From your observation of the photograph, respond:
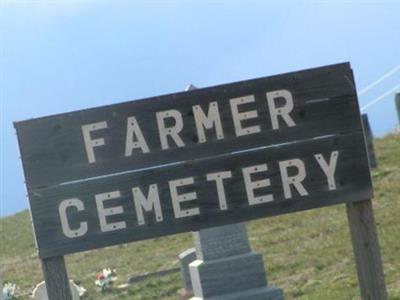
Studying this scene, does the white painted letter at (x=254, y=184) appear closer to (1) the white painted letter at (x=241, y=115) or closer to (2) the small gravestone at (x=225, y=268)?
(1) the white painted letter at (x=241, y=115)

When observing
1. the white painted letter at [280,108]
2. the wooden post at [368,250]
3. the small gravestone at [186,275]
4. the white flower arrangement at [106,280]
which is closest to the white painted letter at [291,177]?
the white painted letter at [280,108]

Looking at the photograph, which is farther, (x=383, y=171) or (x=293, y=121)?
(x=383, y=171)

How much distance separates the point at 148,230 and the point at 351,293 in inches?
254

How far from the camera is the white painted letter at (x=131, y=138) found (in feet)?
22.7

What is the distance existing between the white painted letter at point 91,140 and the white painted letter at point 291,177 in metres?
1.28

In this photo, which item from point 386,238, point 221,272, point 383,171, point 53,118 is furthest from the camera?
point 383,171

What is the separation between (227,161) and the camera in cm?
701

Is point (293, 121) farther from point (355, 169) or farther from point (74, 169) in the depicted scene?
point (74, 169)

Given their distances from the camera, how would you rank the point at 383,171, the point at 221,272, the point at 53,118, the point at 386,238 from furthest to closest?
1. the point at 383,171
2. the point at 386,238
3. the point at 221,272
4. the point at 53,118

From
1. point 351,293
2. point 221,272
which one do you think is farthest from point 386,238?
point 221,272

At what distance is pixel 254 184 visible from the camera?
704 centimetres

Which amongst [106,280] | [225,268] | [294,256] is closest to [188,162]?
[225,268]

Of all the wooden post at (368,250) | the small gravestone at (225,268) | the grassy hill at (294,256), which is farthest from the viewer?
the grassy hill at (294,256)

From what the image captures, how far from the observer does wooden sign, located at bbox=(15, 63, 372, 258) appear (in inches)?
271
